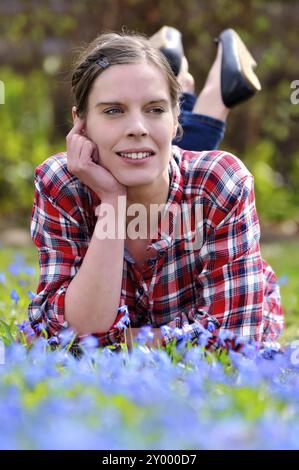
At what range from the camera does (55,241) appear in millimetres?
2803

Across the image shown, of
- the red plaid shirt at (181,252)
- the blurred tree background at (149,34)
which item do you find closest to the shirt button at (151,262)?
the red plaid shirt at (181,252)

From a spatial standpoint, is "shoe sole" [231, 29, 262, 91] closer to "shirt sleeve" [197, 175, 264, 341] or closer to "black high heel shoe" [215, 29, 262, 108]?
"black high heel shoe" [215, 29, 262, 108]

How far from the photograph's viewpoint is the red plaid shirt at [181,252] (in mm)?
2734

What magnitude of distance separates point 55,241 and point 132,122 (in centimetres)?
52

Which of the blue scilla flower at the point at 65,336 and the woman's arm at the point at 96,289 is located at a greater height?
the woman's arm at the point at 96,289

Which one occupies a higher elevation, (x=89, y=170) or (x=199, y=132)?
(x=199, y=132)

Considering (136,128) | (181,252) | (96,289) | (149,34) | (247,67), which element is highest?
(149,34)

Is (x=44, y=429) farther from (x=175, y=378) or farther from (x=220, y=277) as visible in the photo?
(x=220, y=277)

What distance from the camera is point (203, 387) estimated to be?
178 cm

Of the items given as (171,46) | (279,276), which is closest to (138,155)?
(171,46)

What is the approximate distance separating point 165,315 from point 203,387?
1144 millimetres

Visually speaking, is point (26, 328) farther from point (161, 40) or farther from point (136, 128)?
point (161, 40)

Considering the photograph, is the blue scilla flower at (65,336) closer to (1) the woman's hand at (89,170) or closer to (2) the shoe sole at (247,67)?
(1) the woman's hand at (89,170)

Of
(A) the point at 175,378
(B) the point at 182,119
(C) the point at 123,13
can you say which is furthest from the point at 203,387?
(C) the point at 123,13
